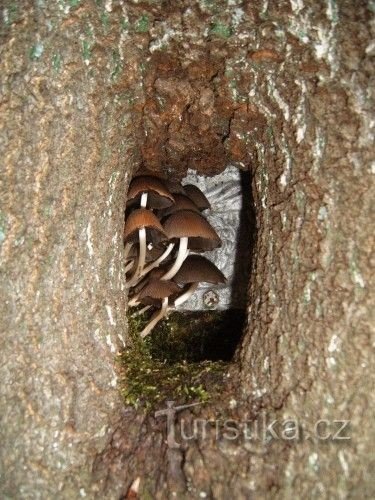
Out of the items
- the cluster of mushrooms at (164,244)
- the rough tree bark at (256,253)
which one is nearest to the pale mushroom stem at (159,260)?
the cluster of mushrooms at (164,244)

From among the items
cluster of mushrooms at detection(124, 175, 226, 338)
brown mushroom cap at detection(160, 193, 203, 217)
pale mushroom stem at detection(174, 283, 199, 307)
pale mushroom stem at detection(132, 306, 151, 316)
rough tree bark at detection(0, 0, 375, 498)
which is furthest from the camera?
pale mushroom stem at detection(174, 283, 199, 307)

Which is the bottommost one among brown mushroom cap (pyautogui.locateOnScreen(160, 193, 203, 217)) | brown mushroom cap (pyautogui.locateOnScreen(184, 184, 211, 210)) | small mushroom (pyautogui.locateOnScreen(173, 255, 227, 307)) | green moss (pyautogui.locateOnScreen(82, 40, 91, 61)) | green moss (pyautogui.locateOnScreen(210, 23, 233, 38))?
small mushroom (pyautogui.locateOnScreen(173, 255, 227, 307))

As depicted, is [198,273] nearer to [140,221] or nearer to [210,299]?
[210,299]

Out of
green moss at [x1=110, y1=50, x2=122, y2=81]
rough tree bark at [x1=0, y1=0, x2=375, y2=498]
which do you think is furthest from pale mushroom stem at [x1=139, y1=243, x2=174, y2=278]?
green moss at [x1=110, y1=50, x2=122, y2=81]

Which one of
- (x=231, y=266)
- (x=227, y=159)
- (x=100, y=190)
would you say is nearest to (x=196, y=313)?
(x=231, y=266)

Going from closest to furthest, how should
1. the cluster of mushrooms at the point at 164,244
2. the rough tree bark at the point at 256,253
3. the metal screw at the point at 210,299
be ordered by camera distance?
the rough tree bark at the point at 256,253, the cluster of mushrooms at the point at 164,244, the metal screw at the point at 210,299

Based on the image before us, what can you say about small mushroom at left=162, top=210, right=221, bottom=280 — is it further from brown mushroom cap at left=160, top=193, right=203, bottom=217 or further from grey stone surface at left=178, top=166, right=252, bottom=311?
grey stone surface at left=178, top=166, right=252, bottom=311

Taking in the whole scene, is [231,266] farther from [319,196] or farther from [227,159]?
[319,196]

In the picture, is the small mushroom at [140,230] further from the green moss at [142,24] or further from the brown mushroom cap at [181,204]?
the green moss at [142,24]
